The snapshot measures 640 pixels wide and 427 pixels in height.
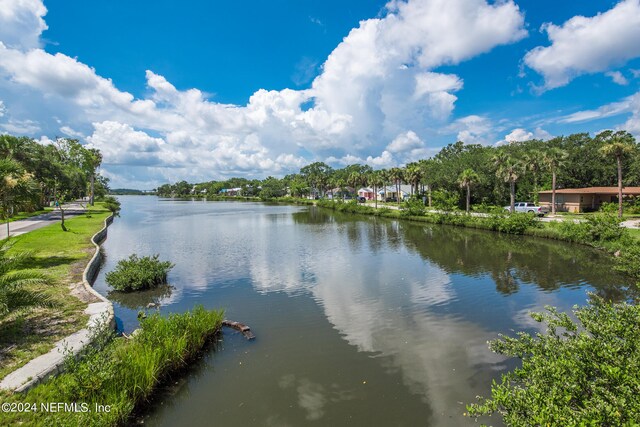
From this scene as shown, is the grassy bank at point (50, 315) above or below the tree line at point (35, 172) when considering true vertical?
below

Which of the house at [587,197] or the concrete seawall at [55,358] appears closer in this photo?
the concrete seawall at [55,358]

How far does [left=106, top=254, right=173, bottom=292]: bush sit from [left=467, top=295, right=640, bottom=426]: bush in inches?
683

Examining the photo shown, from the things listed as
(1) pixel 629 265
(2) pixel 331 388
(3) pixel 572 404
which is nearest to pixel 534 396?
(3) pixel 572 404

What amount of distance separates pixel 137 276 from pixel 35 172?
37.1 meters

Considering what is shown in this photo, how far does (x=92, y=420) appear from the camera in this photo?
6434mm

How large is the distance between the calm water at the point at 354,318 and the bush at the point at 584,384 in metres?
3.61

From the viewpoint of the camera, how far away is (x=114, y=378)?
7824mm

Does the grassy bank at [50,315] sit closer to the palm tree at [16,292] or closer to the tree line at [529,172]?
the palm tree at [16,292]

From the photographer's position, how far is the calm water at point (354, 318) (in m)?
8.70

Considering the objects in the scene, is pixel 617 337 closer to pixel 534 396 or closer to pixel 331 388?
pixel 534 396

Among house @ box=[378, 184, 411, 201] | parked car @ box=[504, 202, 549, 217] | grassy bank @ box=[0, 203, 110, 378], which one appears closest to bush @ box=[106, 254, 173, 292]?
grassy bank @ box=[0, 203, 110, 378]

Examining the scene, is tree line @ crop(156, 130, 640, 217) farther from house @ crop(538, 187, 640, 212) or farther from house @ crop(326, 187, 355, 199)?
house @ crop(326, 187, 355, 199)

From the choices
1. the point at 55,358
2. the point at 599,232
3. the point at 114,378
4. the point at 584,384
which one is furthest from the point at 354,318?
the point at 599,232

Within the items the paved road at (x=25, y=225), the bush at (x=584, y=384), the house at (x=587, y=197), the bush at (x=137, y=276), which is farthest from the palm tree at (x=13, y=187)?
the house at (x=587, y=197)
